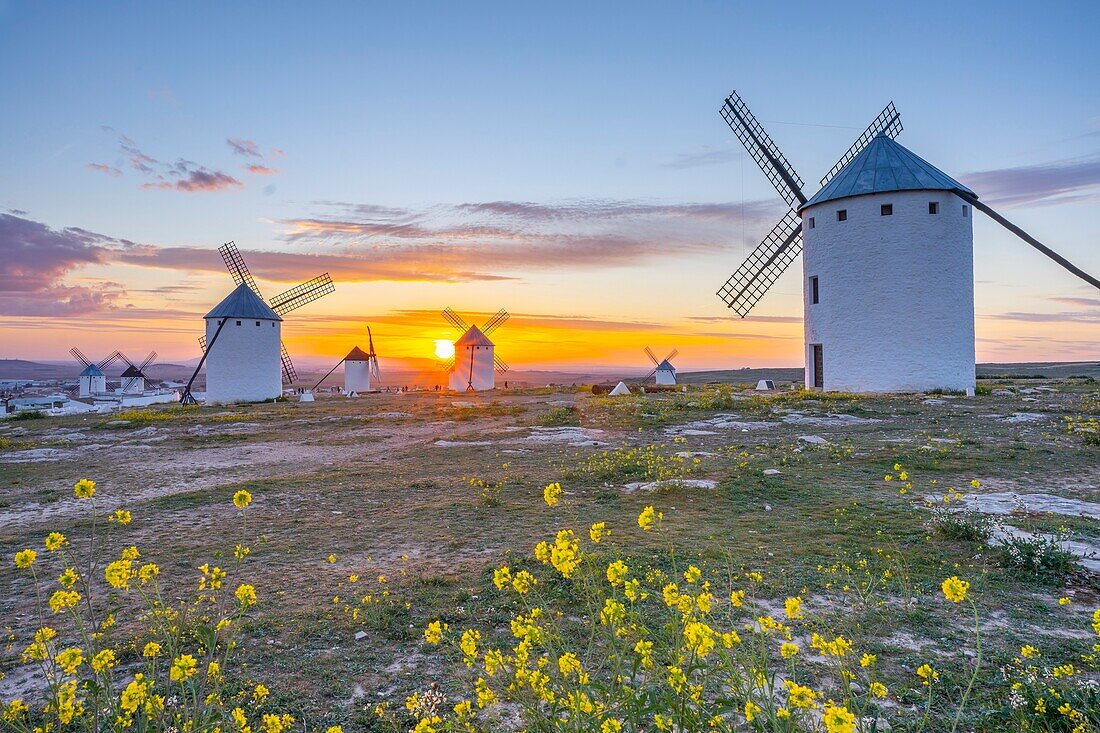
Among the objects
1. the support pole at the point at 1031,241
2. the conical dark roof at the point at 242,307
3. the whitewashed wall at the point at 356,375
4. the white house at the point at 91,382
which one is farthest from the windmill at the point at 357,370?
the support pole at the point at 1031,241

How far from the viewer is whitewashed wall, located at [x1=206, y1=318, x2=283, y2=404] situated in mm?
37812

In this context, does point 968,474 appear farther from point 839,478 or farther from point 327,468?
point 327,468

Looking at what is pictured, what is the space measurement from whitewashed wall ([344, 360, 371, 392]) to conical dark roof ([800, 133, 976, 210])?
4684cm

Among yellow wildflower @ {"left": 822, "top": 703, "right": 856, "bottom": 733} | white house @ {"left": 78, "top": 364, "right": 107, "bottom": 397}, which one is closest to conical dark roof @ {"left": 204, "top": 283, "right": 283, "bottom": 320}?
yellow wildflower @ {"left": 822, "top": 703, "right": 856, "bottom": 733}

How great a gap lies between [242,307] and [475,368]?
21409mm

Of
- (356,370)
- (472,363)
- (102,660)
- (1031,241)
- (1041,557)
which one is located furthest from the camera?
(356,370)

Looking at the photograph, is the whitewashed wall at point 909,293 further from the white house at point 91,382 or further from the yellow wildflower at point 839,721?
the white house at point 91,382

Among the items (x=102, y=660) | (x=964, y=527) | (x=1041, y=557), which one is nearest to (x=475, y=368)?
(x=964, y=527)

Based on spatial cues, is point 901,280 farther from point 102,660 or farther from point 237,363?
point 237,363

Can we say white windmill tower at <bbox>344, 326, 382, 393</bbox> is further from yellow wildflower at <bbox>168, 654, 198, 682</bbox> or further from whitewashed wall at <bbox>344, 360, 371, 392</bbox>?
yellow wildflower at <bbox>168, 654, 198, 682</bbox>

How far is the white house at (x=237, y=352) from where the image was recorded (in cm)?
3781

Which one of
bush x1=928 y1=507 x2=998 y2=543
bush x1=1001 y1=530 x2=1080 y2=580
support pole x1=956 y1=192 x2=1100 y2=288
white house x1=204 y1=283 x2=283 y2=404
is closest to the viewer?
bush x1=1001 y1=530 x2=1080 y2=580

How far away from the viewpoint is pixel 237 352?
38.1 meters

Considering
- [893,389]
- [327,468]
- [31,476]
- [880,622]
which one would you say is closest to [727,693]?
[880,622]
